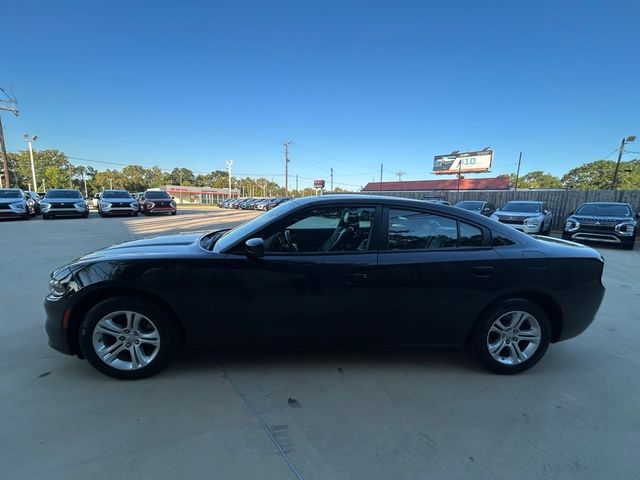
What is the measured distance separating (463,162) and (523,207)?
47840 millimetres

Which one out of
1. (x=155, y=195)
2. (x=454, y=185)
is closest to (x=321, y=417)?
(x=155, y=195)

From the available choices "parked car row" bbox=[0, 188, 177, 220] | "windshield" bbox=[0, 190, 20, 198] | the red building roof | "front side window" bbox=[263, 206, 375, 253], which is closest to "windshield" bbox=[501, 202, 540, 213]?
"front side window" bbox=[263, 206, 375, 253]

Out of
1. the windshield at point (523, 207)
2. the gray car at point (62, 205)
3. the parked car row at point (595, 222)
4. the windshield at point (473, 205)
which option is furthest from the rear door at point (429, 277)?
the gray car at point (62, 205)

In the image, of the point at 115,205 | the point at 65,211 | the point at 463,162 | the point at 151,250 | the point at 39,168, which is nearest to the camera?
the point at 151,250

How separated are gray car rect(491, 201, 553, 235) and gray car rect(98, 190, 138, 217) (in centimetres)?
1796

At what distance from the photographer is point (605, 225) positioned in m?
10.1

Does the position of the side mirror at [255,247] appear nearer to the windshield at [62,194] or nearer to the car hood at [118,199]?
the car hood at [118,199]

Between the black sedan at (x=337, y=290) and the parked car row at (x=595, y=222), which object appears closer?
the black sedan at (x=337, y=290)

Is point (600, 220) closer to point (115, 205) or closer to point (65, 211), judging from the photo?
point (115, 205)

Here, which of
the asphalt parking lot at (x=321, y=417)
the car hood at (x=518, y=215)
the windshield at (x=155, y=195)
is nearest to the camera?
the asphalt parking lot at (x=321, y=417)

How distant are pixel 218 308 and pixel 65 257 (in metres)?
6.53

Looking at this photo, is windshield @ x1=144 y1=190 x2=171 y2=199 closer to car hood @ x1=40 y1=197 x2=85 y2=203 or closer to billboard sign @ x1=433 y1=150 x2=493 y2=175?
car hood @ x1=40 y1=197 x2=85 y2=203

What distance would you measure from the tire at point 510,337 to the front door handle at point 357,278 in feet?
3.66

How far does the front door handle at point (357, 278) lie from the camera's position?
2.59m
